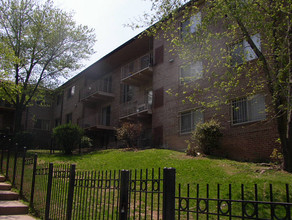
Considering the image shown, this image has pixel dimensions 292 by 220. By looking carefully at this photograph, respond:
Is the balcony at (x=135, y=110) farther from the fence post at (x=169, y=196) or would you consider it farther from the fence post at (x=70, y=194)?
the fence post at (x=169, y=196)

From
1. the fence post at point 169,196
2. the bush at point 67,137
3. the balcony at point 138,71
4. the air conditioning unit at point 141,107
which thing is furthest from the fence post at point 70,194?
the balcony at point 138,71

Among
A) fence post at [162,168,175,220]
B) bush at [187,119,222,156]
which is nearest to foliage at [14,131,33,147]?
bush at [187,119,222,156]

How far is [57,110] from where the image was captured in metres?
37.7

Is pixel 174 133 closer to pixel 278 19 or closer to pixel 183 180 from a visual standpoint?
pixel 183 180

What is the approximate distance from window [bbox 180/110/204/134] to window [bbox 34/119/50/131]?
78.3 feet

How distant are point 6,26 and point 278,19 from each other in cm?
2100

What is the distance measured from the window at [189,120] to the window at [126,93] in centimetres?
762

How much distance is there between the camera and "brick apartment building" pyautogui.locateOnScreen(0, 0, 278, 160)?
14.6m

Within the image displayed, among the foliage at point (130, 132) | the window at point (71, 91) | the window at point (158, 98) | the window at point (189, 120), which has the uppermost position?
the window at point (71, 91)

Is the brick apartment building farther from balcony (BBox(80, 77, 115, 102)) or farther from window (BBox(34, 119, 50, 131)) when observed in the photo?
window (BBox(34, 119, 50, 131))

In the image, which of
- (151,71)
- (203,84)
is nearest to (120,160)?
(203,84)

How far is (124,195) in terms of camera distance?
15.1 feet

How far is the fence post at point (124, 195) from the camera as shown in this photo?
4.51 meters

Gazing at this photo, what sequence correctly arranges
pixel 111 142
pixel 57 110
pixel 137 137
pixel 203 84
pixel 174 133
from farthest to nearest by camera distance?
pixel 57 110 < pixel 111 142 < pixel 137 137 < pixel 174 133 < pixel 203 84
